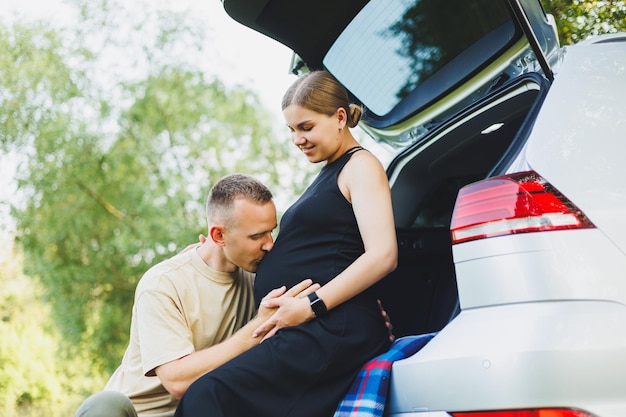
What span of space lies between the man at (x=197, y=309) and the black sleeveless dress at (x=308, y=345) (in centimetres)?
14

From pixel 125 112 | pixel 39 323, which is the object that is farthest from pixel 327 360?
pixel 39 323

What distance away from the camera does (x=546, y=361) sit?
4.61 ft

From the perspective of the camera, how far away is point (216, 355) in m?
2.12

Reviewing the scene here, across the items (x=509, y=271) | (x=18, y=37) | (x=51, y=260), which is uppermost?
(x=18, y=37)

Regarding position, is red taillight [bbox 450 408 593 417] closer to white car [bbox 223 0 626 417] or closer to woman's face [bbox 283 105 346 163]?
white car [bbox 223 0 626 417]

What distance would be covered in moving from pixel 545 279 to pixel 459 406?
1.10 ft

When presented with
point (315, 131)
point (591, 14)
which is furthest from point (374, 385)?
point (591, 14)

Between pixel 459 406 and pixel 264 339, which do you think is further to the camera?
pixel 264 339

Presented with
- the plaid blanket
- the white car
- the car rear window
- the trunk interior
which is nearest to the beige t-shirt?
the plaid blanket

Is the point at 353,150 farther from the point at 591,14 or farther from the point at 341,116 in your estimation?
the point at 591,14

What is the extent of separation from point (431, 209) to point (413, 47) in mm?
803

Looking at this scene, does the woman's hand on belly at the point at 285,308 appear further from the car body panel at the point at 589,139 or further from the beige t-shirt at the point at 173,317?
the car body panel at the point at 589,139

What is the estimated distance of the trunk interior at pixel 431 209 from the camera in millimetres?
2924

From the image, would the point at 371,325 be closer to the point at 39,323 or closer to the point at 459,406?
the point at 459,406
